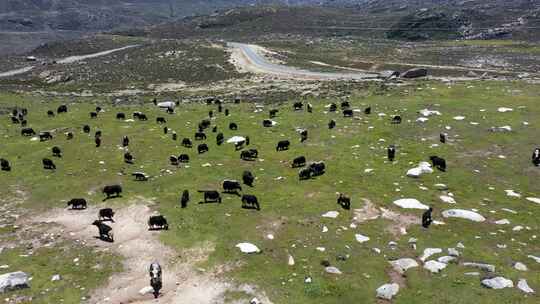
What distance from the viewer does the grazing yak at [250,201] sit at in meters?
26.3

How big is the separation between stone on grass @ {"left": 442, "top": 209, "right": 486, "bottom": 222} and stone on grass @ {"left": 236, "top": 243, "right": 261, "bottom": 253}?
1091cm

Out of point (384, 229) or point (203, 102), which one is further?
point (203, 102)

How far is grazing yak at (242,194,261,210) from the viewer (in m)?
26.3

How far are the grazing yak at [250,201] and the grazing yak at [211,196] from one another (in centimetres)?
173

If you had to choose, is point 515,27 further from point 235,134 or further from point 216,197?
point 216,197

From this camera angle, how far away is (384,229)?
78.6 ft

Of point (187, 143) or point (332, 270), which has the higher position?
point (187, 143)

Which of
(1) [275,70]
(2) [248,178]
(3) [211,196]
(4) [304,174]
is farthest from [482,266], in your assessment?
(1) [275,70]

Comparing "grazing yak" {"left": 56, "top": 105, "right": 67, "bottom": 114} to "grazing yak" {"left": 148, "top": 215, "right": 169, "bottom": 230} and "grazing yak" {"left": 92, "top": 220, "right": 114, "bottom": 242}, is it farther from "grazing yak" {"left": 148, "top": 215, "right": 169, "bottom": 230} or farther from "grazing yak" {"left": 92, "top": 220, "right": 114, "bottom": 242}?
"grazing yak" {"left": 148, "top": 215, "right": 169, "bottom": 230}

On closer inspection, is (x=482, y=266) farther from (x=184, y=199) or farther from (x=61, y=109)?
(x=61, y=109)

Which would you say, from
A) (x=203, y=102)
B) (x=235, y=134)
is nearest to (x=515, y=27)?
(x=203, y=102)

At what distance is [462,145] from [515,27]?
13926cm

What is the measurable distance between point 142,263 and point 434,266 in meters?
13.3

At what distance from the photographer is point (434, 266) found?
66.8ft
